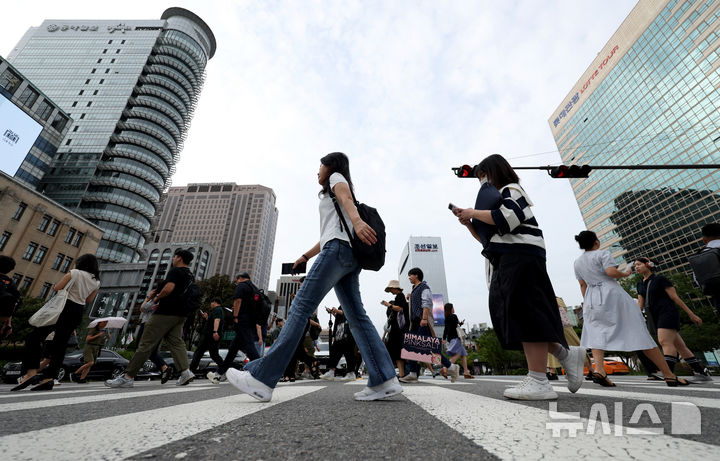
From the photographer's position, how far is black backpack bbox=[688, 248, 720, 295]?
12.2ft

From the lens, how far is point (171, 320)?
4.72 metres

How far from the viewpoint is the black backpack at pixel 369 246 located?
237 cm

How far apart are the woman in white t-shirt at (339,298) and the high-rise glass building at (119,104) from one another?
6909cm

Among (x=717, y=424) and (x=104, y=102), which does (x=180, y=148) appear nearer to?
(x=104, y=102)

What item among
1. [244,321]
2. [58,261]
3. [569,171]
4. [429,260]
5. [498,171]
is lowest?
[244,321]

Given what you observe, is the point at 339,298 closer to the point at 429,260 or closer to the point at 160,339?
the point at 160,339

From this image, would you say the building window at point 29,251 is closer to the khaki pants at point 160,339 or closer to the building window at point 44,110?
the building window at point 44,110

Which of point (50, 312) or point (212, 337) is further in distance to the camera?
point (212, 337)

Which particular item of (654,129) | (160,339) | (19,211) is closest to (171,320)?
(160,339)

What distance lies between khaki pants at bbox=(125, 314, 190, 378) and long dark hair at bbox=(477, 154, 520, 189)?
4.69m

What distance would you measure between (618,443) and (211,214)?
140 metres

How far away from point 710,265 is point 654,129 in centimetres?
8130

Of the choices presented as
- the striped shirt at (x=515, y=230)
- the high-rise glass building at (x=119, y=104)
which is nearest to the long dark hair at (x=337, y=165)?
the striped shirt at (x=515, y=230)

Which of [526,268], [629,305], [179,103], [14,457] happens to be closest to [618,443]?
[526,268]
